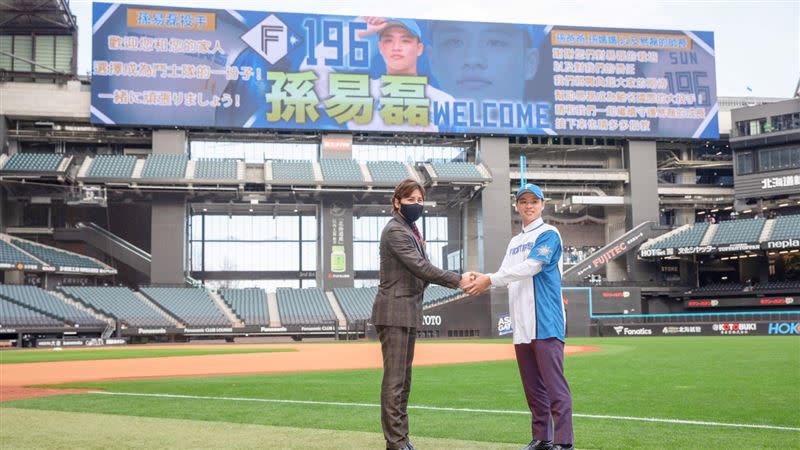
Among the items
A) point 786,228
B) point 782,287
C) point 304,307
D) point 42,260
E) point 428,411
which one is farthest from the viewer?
point 304,307

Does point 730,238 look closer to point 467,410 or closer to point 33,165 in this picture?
point 33,165

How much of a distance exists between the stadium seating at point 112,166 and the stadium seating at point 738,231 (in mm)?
37163

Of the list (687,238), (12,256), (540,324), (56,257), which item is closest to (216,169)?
(56,257)

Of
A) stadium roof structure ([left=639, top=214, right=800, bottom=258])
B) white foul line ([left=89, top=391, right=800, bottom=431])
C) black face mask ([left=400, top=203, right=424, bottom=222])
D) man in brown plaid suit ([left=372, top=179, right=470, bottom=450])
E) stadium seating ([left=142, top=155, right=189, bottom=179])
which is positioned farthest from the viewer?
stadium roof structure ([left=639, top=214, right=800, bottom=258])

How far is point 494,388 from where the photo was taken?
12586mm

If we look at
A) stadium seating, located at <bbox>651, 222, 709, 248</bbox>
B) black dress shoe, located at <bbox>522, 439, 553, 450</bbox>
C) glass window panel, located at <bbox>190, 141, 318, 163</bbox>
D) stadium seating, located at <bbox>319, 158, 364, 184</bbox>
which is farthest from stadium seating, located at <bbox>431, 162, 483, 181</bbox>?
black dress shoe, located at <bbox>522, 439, 553, 450</bbox>

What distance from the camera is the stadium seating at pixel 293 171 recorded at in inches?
1885

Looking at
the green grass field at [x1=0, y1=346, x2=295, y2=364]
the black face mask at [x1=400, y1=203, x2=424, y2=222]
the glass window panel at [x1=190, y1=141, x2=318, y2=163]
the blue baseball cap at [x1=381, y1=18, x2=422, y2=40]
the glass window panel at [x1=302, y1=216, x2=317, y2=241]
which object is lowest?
the green grass field at [x1=0, y1=346, x2=295, y2=364]

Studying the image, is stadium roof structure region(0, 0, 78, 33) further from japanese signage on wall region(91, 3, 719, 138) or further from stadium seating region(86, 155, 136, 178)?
stadium seating region(86, 155, 136, 178)

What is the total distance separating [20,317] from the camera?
40.3 metres

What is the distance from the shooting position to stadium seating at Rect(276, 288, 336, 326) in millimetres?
47031

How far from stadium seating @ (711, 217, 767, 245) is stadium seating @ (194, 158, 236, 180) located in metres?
31.1

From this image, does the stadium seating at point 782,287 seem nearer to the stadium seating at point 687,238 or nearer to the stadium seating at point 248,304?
the stadium seating at point 687,238

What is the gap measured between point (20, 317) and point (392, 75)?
2602 centimetres
